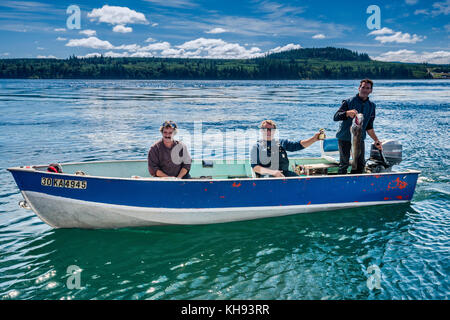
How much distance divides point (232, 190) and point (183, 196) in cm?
99

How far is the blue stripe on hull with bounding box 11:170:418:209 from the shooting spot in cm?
654

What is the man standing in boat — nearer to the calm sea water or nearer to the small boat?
the small boat

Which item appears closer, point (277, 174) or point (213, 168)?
point (277, 174)

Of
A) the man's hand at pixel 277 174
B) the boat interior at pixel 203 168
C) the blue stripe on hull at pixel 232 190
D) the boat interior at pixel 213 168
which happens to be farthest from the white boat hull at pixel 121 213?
the boat interior at pixel 213 168

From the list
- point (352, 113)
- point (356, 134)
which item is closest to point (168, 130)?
point (352, 113)

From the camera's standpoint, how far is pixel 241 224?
297 inches

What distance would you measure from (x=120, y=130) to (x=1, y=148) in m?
6.70

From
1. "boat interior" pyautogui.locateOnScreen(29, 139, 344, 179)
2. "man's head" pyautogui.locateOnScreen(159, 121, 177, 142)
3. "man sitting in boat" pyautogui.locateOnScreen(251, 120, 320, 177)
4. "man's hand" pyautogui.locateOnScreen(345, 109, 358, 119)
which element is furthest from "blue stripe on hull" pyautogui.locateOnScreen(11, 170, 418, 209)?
"man's hand" pyautogui.locateOnScreen(345, 109, 358, 119)

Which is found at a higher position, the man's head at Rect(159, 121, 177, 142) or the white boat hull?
the man's head at Rect(159, 121, 177, 142)

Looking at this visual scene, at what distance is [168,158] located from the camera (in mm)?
6992

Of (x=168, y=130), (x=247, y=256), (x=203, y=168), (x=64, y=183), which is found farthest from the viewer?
(x=203, y=168)

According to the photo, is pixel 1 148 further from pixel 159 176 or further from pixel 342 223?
pixel 342 223

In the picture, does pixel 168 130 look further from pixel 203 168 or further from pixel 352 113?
pixel 352 113

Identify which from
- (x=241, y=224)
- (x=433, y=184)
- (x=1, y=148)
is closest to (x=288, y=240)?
(x=241, y=224)
